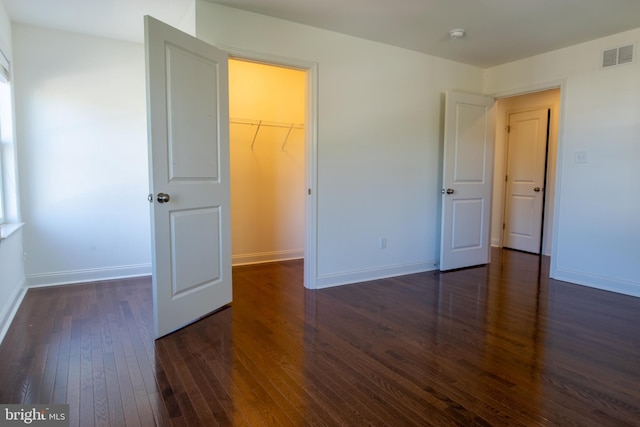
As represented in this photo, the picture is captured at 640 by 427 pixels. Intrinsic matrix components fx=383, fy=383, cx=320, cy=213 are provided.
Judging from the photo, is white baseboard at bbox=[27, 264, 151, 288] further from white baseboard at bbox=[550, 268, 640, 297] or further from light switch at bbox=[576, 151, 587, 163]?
light switch at bbox=[576, 151, 587, 163]

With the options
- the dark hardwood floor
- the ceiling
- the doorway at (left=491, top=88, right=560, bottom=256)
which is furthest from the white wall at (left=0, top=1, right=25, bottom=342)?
the doorway at (left=491, top=88, right=560, bottom=256)

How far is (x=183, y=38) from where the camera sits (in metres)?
2.54

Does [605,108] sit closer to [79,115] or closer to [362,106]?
[362,106]

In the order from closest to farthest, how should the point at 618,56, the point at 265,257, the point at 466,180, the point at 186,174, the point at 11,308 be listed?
the point at 186,174, the point at 11,308, the point at 618,56, the point at 466,180, the point at 265,257

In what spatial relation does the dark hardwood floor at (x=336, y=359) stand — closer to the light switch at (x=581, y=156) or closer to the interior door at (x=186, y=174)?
the interior door at (x=186, y=174)

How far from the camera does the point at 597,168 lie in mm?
3799

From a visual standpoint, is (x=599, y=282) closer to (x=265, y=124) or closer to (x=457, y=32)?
(x=457, y=32)

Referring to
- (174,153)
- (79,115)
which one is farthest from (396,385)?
(79,115)

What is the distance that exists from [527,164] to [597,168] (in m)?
1.98

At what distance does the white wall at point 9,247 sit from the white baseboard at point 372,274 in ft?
7.96

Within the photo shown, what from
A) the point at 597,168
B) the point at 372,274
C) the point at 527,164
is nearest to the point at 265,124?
the point at 372,274

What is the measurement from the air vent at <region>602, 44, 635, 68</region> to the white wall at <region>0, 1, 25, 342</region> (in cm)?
528

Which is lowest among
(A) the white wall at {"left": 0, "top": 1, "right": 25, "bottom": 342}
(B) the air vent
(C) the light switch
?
(A) the white wall at {"left": 0, "top": 1, "right": 25, "bottom": 342}

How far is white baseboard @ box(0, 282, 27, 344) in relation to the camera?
2.58 m
